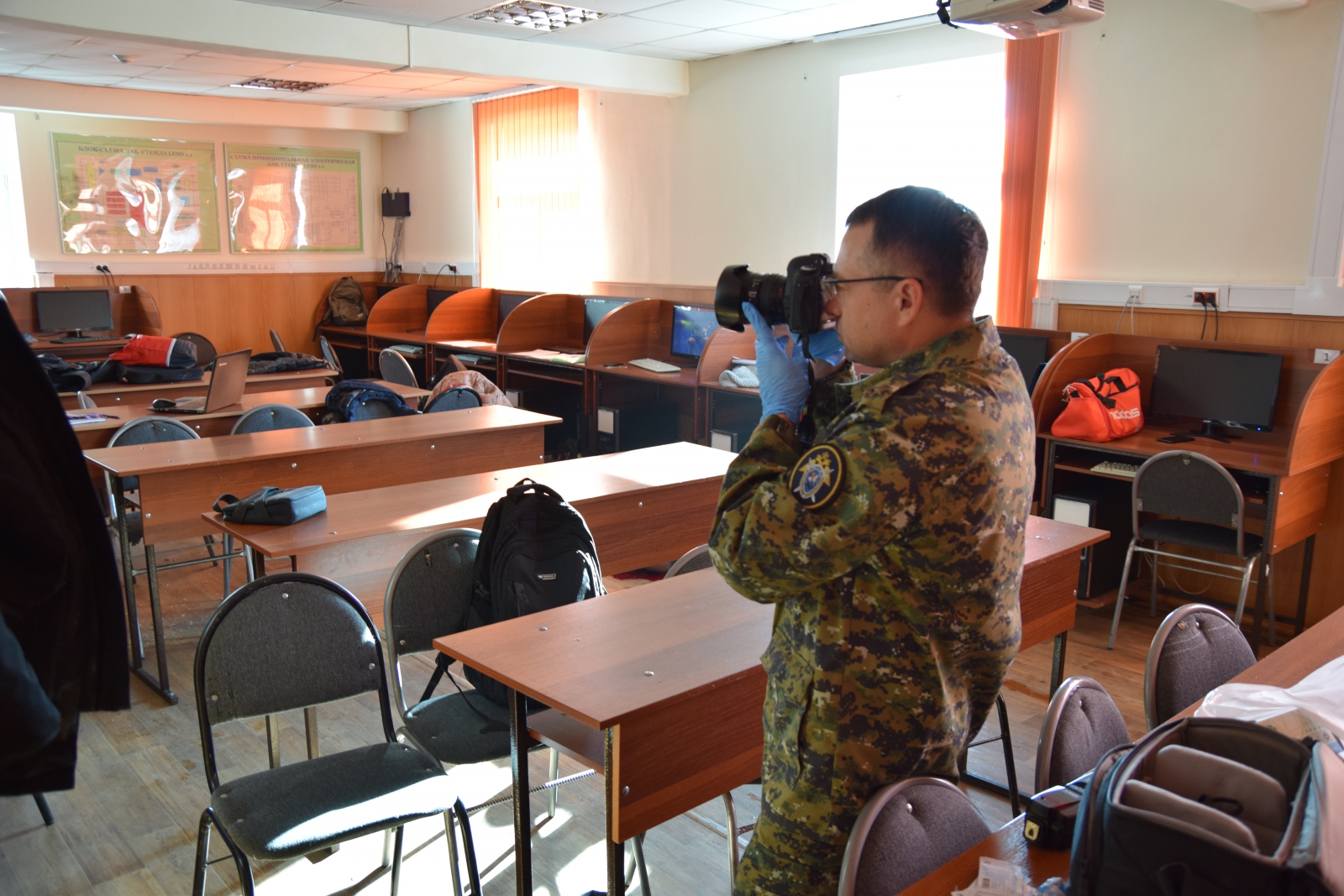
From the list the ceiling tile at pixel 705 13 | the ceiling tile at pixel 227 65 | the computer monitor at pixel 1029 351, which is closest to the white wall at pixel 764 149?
the ceiling tile at pixel 705 13

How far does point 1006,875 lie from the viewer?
1.13 metres

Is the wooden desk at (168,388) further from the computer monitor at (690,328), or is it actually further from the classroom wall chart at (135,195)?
the classroom wall chart at (135,195)

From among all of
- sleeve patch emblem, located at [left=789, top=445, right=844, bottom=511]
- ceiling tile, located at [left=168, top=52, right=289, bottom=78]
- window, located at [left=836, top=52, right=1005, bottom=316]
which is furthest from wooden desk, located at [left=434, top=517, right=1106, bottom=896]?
ceiling tile, located at [left=168, top=52, right=289, bottom=78]

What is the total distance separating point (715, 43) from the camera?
18.1 feet

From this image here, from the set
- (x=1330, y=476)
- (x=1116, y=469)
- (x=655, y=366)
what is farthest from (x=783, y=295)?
(x=655, y=366)

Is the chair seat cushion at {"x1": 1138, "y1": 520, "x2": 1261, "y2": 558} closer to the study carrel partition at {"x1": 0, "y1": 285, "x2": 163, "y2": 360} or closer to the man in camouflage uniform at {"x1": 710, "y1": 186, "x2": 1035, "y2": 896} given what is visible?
the man in camouflage uniform at {"x1": 710, "y1": 186, "x2": 1035, "y2": 896}

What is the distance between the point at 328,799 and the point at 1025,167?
3.95 metres

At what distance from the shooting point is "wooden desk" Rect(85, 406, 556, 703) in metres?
3.22

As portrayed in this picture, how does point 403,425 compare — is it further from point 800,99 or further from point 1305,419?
point 1305,419

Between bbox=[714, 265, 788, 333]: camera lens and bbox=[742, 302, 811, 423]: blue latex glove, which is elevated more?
bbox=[714, 265, 788, 333]: camera lens

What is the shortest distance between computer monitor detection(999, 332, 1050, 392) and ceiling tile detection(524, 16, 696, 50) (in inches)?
93.5

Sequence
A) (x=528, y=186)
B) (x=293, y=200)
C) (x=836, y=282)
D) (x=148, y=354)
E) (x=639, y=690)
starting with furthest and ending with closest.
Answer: (x=293, y=200)
(x=528, y=186)
(x=148, y=354)
(x=639, y=690)
(x=836, y=282)

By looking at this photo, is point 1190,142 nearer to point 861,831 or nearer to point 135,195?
point 861,831

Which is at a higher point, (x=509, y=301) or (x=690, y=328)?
(x=509, y=301)
